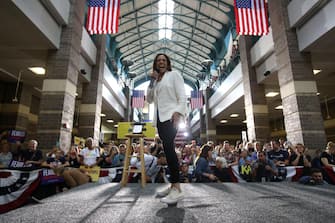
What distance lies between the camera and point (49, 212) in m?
1.65

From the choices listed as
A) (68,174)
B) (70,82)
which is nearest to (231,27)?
(70,82)

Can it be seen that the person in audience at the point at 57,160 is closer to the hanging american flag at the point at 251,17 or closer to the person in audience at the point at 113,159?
the person in audience at the point at 113,159

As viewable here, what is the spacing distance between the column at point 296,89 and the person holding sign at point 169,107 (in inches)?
237

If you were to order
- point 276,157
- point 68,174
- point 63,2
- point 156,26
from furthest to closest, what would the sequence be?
1. point 156,26
2. point 63,2
3. point 276,157
4. point 68,174

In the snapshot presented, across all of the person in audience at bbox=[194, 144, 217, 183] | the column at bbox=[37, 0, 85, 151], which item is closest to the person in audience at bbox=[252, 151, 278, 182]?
the person in audience at bbox=[194, 144, 217, 183]

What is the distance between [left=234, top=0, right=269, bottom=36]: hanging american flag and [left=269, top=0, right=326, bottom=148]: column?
2.13 ft

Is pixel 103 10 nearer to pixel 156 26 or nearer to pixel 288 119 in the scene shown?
pixel 288 119

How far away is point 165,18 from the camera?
1777cm

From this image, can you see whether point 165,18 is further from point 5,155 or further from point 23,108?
point 5,155

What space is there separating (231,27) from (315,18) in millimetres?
8575

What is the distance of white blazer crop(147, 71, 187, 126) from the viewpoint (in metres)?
2.22

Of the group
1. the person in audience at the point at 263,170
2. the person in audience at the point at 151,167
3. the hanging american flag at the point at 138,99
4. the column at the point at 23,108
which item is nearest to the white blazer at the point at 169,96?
the person in audience at the point at 151,167

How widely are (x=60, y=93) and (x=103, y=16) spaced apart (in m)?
3.99

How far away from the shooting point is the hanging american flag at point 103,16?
26.9 feet
